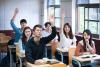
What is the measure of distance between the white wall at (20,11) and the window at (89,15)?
257 centimetres

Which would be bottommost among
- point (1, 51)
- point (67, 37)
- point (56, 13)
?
point (1, 51)

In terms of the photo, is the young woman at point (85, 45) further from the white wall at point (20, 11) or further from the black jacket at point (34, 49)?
the white wall at point (20, 11)

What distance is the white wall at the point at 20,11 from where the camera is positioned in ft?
30.8

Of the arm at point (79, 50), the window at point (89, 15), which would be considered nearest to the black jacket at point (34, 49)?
the arm at point (79, 50)

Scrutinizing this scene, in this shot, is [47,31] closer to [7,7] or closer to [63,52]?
[63,52]

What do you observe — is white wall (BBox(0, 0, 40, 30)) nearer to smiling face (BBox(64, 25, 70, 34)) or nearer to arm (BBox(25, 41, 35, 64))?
smiling face (BBox(64, 25, 70, 34))

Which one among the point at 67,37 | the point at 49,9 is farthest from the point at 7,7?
the point at 67,37

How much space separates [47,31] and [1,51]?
147 cm

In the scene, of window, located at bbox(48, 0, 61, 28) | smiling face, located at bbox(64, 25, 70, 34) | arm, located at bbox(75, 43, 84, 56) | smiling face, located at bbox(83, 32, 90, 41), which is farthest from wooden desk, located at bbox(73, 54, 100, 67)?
window, located at bbox(48, 0, 61, 28)

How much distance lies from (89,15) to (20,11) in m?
3.36

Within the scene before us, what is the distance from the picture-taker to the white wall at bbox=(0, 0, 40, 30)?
9380mm

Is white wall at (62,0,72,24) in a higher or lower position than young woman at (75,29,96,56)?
higher

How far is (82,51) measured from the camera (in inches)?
190

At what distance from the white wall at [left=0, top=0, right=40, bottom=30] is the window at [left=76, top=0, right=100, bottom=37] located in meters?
2.57
